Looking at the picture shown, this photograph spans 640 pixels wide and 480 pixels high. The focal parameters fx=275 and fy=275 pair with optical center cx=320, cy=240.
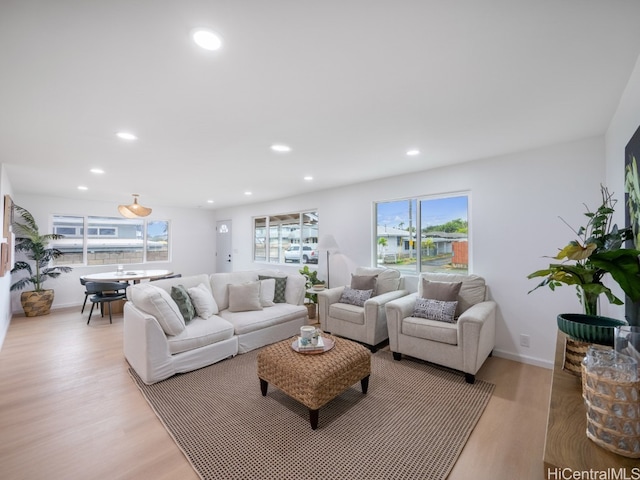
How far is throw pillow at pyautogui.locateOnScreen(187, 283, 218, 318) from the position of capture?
331 cm

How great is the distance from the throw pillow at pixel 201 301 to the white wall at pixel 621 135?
12.5 ft

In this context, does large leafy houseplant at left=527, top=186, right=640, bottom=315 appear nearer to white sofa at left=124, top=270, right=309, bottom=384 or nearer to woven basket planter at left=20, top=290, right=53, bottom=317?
white sofa at left=124, top=270, right=309, bottom=384

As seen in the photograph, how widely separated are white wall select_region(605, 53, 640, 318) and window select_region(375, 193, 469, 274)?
1351mm

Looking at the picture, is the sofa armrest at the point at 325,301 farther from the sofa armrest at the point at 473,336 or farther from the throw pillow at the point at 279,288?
the sofa armrest at the point at 473,336

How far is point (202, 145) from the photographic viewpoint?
9.30ft

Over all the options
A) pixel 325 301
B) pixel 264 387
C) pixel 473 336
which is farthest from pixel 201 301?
pixel 473 336

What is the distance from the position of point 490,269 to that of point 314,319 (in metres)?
2.76

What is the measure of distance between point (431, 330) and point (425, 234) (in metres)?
1.57

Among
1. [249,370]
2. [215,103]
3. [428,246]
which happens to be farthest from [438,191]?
[249,370]

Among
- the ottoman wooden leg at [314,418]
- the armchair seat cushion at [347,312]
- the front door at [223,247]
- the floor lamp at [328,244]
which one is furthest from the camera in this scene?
the front door at [223,247]

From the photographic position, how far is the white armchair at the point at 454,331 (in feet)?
8.54

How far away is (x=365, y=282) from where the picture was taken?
3.87 metres

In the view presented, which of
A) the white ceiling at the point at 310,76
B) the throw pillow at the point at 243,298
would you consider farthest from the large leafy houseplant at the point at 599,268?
the throw pillow at the point at 243,298

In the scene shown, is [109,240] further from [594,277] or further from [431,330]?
[594,277]
